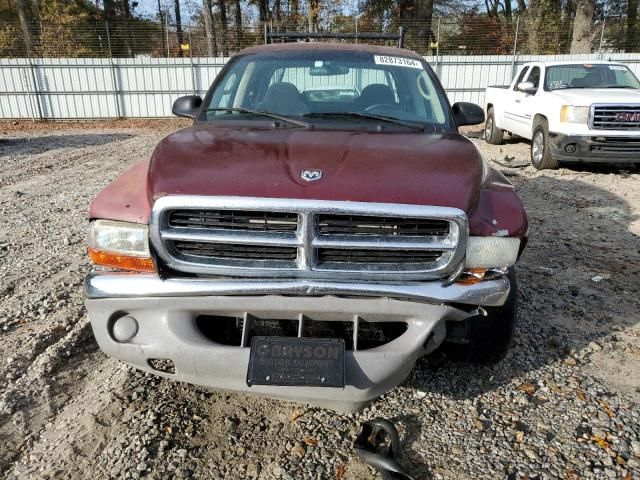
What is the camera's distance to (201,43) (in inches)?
771

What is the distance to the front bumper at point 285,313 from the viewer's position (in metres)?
2.13

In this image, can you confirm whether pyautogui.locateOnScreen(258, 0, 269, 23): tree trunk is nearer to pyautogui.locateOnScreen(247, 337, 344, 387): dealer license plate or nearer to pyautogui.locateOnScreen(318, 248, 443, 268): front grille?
pyautogui.locateOnScreen(318, 248, 443, 268): front grille

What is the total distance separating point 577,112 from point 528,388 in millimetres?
6522

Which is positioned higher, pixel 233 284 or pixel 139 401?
pixel 233 284

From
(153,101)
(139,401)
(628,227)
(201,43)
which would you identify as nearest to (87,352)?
(139,401)

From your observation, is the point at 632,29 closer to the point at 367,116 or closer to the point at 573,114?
the point at 573,114

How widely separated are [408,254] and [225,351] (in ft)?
2.87

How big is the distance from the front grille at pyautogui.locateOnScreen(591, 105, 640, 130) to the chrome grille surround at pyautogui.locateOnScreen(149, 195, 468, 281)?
7.02 m

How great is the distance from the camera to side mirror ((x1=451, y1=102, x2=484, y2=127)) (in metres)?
3.65

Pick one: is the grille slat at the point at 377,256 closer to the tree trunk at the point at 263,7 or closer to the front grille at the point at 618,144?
the front grille at the point at 618,144

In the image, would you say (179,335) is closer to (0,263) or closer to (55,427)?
(55,427)

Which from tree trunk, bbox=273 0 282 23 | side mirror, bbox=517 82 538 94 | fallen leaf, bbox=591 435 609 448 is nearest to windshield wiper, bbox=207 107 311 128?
fallen leaf, bbox=591 435 609 448

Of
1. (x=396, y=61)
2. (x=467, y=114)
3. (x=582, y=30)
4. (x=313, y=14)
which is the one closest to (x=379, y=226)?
(x=467, y=114)

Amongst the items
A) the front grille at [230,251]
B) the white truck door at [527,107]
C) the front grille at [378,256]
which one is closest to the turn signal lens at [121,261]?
the front grille at [230,251]
